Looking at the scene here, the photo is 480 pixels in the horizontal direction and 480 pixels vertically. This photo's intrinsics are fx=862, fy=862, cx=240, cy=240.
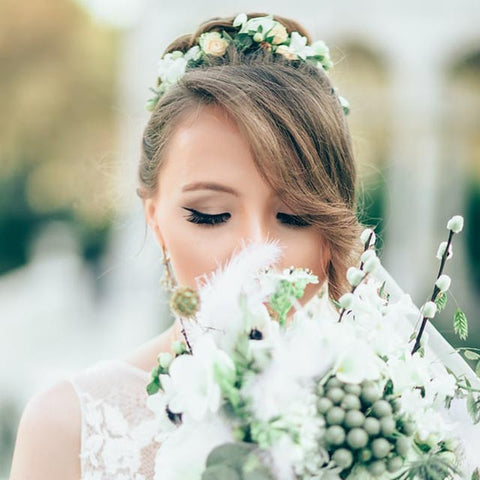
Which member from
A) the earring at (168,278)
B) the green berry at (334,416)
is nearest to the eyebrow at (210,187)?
the earring at (168,278)

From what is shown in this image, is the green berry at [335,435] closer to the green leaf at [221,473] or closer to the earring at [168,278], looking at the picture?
the green leaf at [221,473]

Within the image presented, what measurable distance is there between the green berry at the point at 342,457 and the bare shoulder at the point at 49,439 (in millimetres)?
1123

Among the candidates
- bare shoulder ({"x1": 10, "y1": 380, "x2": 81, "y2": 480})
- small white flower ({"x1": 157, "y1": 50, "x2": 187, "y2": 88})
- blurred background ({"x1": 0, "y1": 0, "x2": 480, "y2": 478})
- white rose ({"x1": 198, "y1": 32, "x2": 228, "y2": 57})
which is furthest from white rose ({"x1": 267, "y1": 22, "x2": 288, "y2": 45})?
blurred background ({"x1": 0, "y1": 0, "x2": 480, "y2": 478})

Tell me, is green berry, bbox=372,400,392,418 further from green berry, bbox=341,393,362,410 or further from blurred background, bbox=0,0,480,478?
blurred background, bbox=0,0,480,478

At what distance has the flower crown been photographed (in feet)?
7.91

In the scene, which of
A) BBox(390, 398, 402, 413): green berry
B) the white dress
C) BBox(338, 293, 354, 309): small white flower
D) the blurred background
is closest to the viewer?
BBox(390, 398, 402, 413): green berry

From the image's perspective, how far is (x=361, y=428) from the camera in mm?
1375

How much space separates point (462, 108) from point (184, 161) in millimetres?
8703

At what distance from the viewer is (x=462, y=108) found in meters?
10.3

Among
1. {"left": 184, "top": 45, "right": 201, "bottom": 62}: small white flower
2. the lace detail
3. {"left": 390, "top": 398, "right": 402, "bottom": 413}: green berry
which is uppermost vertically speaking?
{"left": 184, "top": 45, "right": 201, "bottom": 62}: small white flower

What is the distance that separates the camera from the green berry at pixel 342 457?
136 cm

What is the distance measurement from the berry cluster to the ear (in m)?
1.02

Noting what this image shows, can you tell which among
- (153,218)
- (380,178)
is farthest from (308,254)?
(380,178)

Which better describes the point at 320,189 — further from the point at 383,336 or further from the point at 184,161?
the point at 383,336
